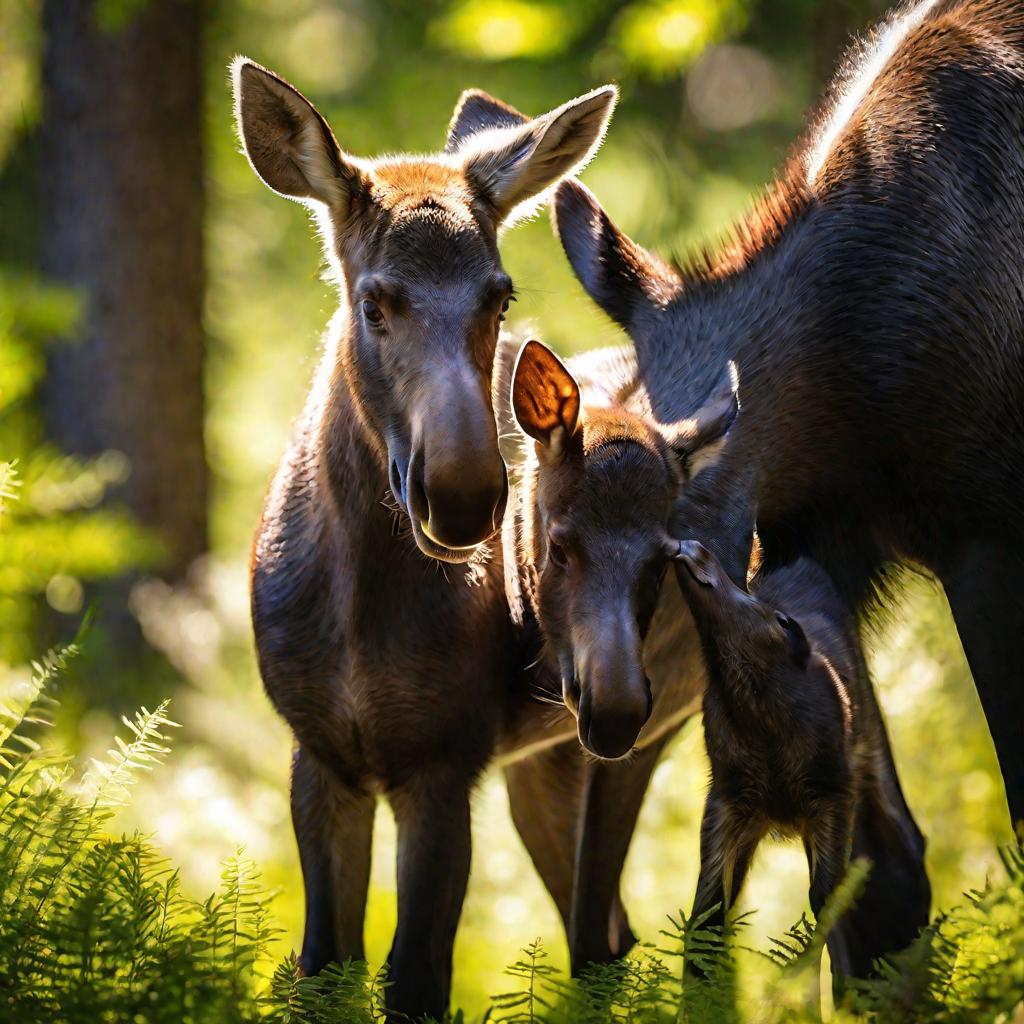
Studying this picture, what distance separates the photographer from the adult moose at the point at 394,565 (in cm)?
389

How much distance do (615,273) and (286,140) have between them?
1.10 m

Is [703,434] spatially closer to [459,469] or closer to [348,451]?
[459,469]

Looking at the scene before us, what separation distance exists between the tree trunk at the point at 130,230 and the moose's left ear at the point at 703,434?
6280mm

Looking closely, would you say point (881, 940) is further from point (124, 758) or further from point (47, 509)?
point (47, 509)

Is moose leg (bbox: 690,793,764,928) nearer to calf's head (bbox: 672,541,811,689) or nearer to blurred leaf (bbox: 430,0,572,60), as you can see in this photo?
calf's head (bbox: 672,541,811,689)

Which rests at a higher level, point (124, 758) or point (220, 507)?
point (220, 507)

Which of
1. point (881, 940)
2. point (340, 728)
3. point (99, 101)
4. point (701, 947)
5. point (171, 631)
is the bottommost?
point (701, 947)

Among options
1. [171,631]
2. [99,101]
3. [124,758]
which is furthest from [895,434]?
[99,101]

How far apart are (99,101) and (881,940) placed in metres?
7.41

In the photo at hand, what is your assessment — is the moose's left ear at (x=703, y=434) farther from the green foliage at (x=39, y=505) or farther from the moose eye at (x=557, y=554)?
the green foliage at (x=39, y=505)

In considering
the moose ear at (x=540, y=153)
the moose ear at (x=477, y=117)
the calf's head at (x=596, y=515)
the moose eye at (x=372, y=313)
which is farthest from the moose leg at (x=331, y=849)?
the moose ear at (x=477, y=117)

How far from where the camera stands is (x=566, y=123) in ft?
13.7

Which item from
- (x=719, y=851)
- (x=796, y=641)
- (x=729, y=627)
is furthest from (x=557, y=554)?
(x=719, y=851)

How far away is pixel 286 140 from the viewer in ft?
13.5
